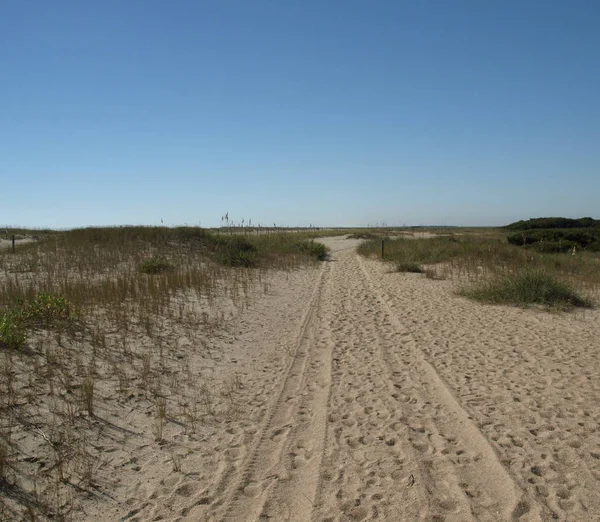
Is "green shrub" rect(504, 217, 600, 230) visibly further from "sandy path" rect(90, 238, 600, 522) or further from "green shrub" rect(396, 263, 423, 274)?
"sandy path" rect(90, 238, 600, 522)

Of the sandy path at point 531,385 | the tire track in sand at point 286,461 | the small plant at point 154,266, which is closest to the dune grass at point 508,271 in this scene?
the sandy path at point 531,385

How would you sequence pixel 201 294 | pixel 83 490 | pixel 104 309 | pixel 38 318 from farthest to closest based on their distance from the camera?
pixel 201 294 → pixel 104 309 → pixel 38 318 → pixel 83 490

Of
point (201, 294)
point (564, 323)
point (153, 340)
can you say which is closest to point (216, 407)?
point (153, 340)

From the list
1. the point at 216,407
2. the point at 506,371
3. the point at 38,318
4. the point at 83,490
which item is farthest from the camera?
the point at 38,318

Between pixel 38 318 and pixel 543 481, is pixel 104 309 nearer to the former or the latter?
pixel 38 318

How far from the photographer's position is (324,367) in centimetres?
700

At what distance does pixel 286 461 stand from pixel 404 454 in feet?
3.41

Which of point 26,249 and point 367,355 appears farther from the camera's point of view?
point 26,249

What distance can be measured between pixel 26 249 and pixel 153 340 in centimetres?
1295

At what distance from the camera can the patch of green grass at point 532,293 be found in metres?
11.8

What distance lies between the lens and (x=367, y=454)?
4277 mm

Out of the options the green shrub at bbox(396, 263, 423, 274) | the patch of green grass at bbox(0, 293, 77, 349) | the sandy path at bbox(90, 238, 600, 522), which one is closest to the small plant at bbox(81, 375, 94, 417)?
the sandy path at bbox(90, 238, 600, 522)

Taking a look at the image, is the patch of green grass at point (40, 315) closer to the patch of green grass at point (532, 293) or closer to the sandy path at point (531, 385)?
the sandy path at point (531, 385)

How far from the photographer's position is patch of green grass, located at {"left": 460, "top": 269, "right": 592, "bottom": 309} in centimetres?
1176
